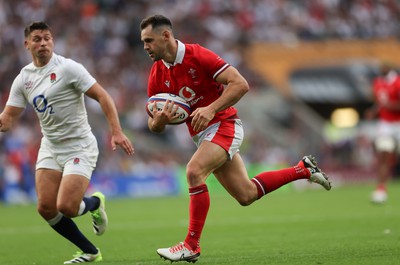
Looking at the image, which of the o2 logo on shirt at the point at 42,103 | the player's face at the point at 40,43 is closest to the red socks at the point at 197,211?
the o2 logo on shirt at the point at 42,103

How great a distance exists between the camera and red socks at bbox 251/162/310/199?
891 centimetres

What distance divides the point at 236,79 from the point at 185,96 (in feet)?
1.99

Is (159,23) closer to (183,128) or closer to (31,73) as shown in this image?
(31,73)

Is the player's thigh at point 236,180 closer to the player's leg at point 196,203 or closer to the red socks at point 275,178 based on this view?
the red socks at point 275,178

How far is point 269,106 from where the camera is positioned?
99.3 feet

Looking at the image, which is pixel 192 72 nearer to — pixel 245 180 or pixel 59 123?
pixel 245 180

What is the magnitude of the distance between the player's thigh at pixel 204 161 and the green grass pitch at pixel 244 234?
904 millimetres

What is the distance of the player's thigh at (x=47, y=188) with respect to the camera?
8.86m

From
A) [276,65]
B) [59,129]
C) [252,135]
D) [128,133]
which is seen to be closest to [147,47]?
[59,129]

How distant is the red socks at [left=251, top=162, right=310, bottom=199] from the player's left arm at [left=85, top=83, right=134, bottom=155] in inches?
57.8

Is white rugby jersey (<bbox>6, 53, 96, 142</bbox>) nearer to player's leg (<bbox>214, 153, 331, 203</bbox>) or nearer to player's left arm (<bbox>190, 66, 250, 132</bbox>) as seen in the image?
player's left arm (<bbox>190, 66, 250, 132</bbox>)

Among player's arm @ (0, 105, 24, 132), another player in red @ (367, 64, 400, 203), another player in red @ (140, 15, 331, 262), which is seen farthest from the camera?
another player in red @ (367, 64, 400, 203)

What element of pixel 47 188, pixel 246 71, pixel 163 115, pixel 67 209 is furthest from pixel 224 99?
pixel 246 71

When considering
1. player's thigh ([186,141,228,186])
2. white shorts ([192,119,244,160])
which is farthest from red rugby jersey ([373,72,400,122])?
player's thigh ([186,141,228,186])
